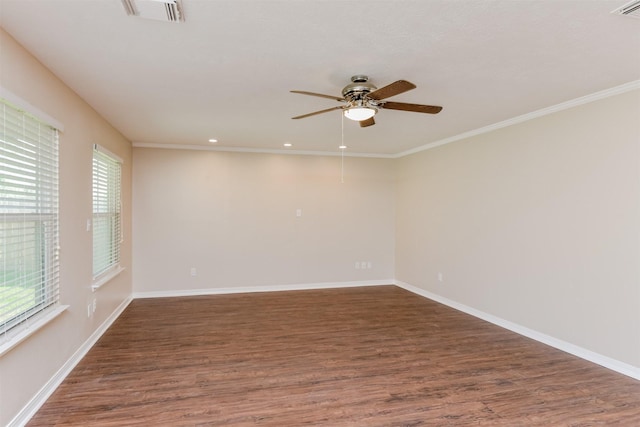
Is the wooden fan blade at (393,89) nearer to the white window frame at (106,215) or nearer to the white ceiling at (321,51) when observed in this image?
the white ceiling at (321,51)

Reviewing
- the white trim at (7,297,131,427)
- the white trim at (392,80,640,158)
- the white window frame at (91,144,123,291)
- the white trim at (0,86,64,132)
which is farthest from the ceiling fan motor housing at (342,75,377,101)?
the white trim at (7,297,131,427)

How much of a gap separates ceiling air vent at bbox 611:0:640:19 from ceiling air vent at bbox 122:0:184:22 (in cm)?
224

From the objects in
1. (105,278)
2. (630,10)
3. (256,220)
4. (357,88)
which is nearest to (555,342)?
(630,10)

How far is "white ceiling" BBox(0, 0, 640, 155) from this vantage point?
5.94ft

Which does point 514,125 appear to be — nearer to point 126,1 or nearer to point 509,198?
point 509,198

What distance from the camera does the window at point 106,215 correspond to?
3730 millimetres

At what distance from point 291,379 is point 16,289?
199cm

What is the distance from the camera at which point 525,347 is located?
11.4 feet

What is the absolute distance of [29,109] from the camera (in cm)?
224

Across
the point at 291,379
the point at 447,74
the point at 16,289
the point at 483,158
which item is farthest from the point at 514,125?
the point at 16,289

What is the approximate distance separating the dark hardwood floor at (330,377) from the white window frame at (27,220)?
0.65 meters

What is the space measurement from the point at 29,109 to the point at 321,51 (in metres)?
1.91

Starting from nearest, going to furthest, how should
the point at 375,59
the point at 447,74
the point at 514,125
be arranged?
the point at 375,59, the point at 447,74, the point at 514,125

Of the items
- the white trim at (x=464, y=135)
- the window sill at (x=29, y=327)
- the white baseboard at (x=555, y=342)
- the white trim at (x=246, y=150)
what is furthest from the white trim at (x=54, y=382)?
the white baseboard at (x=555, y=342)
